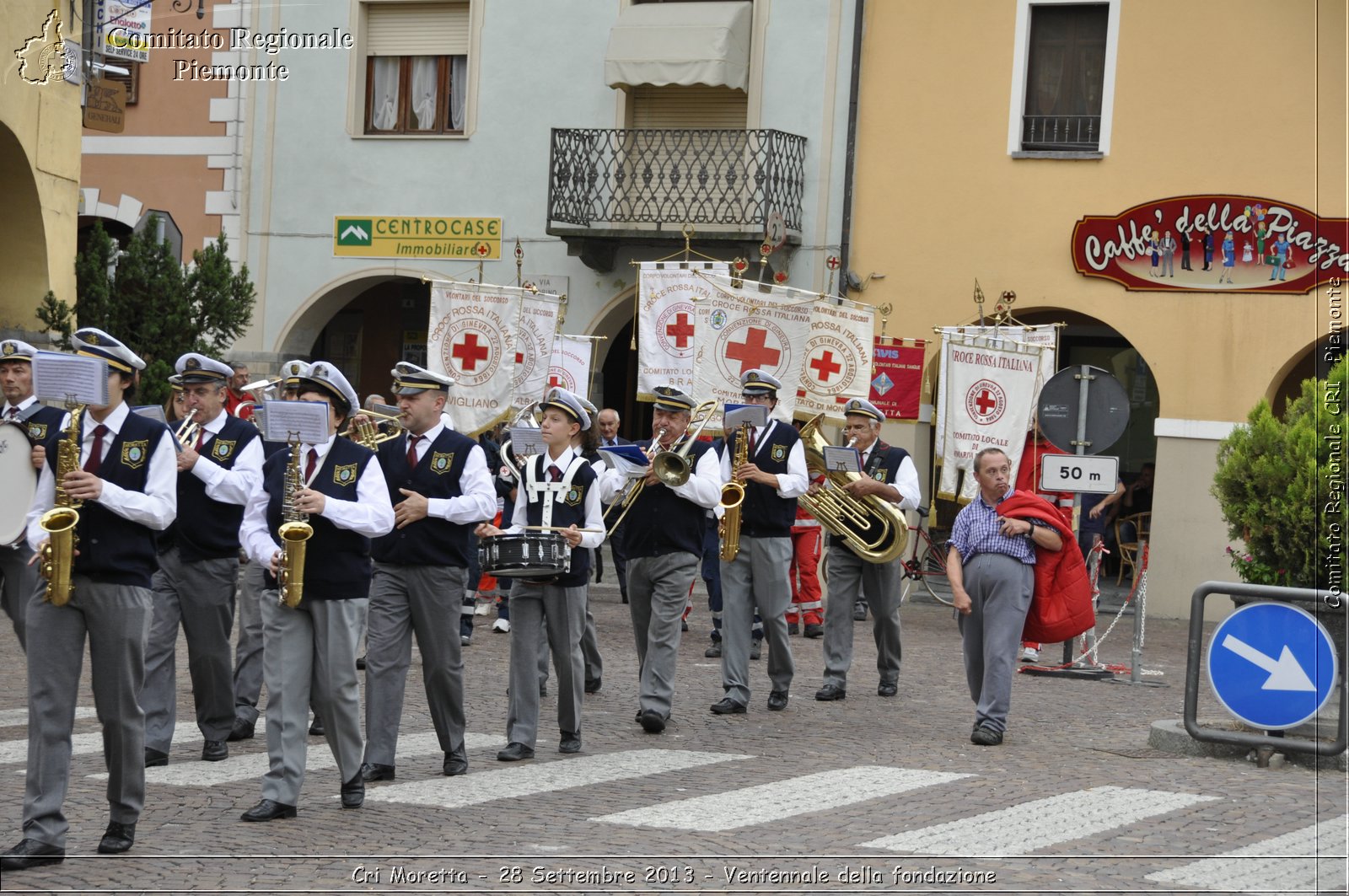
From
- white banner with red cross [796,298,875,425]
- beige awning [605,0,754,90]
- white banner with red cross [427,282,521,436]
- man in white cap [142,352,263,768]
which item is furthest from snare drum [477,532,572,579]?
beige awning [605,0,754,90]

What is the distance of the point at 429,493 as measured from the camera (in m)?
9.03

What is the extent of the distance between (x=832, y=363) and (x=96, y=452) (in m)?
11.4

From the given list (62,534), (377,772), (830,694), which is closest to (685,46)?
(830,694)

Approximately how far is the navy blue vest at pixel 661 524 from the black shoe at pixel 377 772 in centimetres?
245

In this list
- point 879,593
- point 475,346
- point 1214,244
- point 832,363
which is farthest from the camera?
point 1214,244

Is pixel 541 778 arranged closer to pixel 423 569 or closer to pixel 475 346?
pixel 423 569

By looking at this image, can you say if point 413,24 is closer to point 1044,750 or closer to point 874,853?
point 1044,750

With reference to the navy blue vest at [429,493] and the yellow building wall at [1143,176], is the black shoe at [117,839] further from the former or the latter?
the yellow building wall at [1143,176]

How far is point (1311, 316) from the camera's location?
19.9 m

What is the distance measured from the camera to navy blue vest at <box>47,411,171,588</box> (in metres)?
7.09

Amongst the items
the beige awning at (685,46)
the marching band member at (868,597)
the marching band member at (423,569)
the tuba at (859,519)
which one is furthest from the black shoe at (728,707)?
the beige awning at (685,46)

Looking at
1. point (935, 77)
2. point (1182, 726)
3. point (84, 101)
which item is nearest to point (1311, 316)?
point (935, 77)

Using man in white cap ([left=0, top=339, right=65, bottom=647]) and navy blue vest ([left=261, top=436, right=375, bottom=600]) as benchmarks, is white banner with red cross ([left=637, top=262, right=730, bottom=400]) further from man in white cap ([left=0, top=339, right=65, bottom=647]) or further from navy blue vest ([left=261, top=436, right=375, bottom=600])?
navy blue vest ([left=261, top=436, right=375, bottom=600])

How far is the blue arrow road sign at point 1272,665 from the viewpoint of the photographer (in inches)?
382
